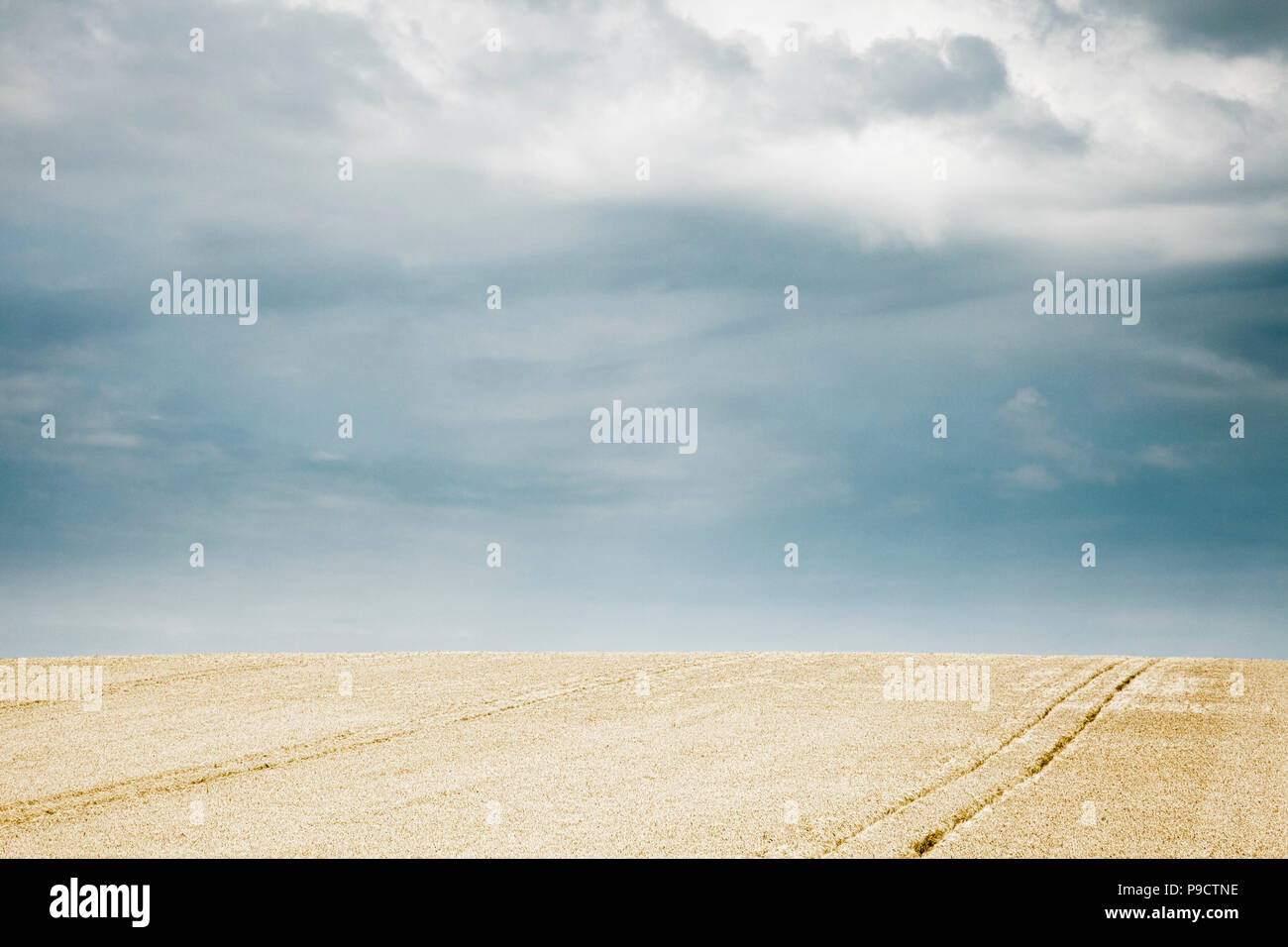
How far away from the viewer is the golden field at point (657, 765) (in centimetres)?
2123

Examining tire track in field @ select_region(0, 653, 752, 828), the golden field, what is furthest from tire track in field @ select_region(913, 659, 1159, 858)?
tire track in field @ select_region(0, 653, 752, 828)

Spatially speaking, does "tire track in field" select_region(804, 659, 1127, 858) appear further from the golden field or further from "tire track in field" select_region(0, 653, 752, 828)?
"tire track in field" select_region(0, 653, 752, 828)

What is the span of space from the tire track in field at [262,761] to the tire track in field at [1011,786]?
1741cm

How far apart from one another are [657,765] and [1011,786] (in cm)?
879

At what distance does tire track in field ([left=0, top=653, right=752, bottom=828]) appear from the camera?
25.1m

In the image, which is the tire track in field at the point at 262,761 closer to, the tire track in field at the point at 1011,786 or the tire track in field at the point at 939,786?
the tire track in field at the point at 939,786

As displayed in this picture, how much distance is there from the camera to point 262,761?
1170 inches

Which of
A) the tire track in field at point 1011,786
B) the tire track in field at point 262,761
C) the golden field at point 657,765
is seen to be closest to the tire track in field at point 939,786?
the golden field at point 657,765

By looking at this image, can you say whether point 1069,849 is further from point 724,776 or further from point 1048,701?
point 1048,701

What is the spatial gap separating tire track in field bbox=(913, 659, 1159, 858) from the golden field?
0.10 m
